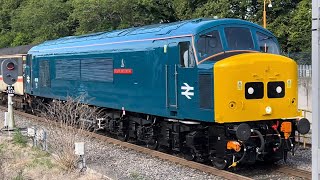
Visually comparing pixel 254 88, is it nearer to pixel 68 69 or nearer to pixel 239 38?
pixel 239 38

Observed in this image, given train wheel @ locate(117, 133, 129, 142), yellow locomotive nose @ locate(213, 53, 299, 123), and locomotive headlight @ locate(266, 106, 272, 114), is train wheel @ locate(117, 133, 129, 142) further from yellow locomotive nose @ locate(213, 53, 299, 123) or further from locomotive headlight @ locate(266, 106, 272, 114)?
locomotive headlight @ locate(266, 106, 272, 114)

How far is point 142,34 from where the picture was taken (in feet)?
40.8

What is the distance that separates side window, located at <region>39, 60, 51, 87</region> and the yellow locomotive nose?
11.1m

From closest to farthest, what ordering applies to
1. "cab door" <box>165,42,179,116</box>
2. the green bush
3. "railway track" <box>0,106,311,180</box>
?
1. "railway track" <box>0,106,311,180</box>
2. "cab door" <box>165,42,179,116</box>
3. the green bush

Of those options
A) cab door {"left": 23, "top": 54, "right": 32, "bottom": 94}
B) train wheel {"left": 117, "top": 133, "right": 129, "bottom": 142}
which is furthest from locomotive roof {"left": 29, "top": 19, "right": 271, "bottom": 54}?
train wheel {"left": 117, "top": 133, "right": 129, "bottom": 142}

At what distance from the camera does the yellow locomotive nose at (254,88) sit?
Answer: 30.4 ft

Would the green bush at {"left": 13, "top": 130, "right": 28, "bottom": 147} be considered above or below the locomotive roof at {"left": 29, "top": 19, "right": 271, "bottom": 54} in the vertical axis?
below

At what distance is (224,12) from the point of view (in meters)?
32.6

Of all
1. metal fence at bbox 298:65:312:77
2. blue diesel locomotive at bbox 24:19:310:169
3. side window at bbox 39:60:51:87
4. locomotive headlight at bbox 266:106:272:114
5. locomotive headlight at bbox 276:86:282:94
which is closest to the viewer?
blue diesel locomotive at bbox 24:19:310:169

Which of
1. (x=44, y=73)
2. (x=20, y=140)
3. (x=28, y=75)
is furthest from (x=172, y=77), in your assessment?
(x=28, y=75)

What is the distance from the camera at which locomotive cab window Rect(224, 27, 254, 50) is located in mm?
10195

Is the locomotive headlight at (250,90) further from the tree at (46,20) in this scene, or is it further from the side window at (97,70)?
the tree at (46,20)

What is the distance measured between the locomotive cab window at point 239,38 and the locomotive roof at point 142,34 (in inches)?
6.6

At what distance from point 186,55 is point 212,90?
124cm
